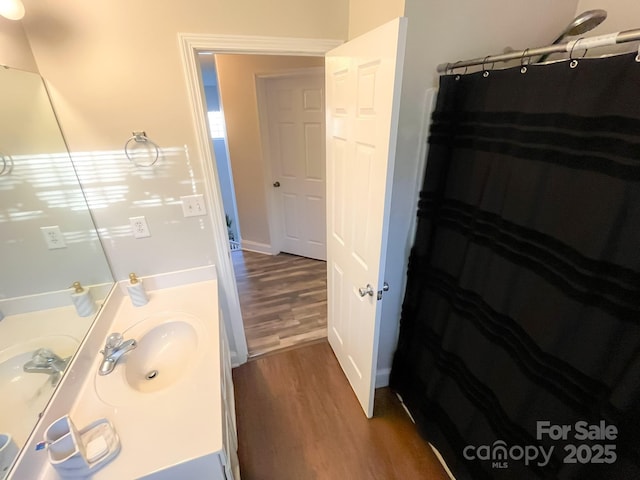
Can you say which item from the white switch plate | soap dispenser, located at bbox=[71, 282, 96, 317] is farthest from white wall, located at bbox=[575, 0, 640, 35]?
soap dispenser, located at bbox=[71, 282, 96, 317]

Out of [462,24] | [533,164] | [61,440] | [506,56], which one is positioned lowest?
[61,440]

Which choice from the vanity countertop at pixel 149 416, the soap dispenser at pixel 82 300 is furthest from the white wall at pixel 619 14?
the soap dispenser at pixel 82 300

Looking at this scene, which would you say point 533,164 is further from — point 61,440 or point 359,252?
point 61,440

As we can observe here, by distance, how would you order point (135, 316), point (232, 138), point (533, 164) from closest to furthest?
point (533, 164) → point (135, 316) → point (232, 138)

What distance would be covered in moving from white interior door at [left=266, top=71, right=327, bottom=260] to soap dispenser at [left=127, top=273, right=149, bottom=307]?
6.58 feet

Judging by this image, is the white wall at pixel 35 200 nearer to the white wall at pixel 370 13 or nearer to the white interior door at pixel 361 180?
the white interior door at pixel 361 180

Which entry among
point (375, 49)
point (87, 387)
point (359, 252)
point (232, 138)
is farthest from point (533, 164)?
point (232, 138)

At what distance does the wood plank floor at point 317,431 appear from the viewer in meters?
1.46

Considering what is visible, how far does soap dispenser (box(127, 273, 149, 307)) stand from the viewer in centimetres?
146

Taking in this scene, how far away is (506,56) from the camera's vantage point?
100cm

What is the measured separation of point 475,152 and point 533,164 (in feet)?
0.81

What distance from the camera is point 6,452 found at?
74 centimetres

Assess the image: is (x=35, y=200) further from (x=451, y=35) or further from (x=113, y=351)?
(x=451, y=35)

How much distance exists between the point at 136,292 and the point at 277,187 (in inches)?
82.3
